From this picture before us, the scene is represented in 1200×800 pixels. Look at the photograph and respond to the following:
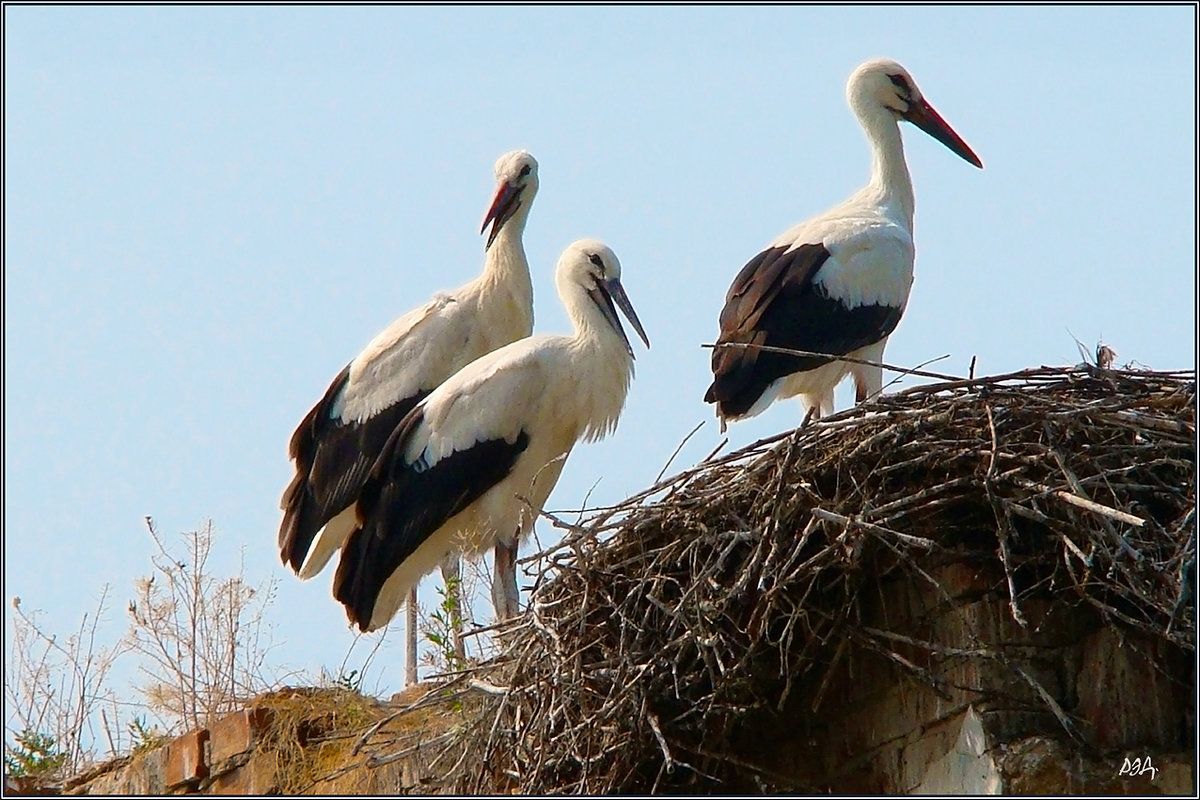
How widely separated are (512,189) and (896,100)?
1615 mm

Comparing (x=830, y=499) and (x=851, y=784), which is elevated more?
(x=830, y=499)

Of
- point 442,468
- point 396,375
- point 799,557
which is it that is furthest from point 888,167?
point 799,557

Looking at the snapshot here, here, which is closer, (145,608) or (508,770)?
(508,770)

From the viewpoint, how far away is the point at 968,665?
6.12 m

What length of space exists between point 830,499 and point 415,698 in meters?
1.80

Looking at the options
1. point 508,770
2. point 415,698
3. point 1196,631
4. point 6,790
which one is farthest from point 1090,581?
point 6,790

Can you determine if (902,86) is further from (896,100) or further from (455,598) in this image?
(455,598)

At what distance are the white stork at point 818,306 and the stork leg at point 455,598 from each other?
1.10m

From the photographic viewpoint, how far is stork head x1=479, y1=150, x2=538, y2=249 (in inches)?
368

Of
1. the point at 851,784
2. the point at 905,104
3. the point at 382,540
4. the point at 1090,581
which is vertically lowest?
the point at 851,784

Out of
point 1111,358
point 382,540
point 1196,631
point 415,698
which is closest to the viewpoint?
point 1196,631

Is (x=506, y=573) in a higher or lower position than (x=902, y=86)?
lower

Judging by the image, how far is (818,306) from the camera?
8.11 m

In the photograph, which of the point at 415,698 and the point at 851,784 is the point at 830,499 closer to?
the point at 851,784
